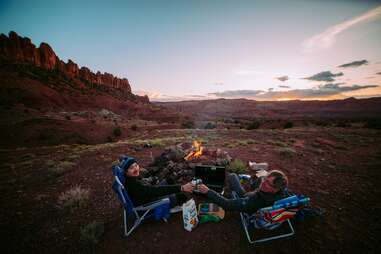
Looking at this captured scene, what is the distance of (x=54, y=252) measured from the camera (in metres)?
2.88

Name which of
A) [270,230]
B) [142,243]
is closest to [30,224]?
[142,243]

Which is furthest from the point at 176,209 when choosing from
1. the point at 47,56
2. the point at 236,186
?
the point at 47,56

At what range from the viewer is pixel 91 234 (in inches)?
124

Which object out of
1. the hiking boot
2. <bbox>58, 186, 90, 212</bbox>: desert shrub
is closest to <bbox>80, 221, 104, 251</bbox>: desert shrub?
<bbox>58, 186, 90, 212</bbox>: desert shrub

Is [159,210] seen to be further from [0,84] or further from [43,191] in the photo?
[0,84]

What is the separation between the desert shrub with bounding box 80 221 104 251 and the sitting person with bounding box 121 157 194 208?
0.91m

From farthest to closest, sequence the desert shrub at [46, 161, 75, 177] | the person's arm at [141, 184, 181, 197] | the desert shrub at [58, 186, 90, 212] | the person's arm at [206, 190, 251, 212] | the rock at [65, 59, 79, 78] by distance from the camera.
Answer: the rock at [65, 59, 79, 78], the desert shrub at [46, 161, 75, 177], the desert shrub at [58, 186, 90, 212], the person's arm at [141, 184, 181, 197], the person's arm at [206, 190, 251, 212]

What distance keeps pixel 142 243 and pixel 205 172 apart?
224 centimetres

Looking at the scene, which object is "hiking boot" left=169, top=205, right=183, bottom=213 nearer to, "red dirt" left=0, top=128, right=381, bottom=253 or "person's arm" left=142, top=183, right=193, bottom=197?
"red dirt" left=0, top=128, right=381, bottom=253

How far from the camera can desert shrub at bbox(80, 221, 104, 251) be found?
9.78 feet

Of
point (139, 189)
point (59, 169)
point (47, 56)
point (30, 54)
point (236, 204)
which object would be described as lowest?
point (59, 169)

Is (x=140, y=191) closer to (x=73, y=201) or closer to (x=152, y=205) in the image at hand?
(x=152, y=205)

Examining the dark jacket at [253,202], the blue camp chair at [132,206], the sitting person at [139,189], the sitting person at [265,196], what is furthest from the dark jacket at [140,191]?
the dark jacket at [253,202]

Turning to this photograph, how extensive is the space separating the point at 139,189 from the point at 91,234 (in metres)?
1.29
